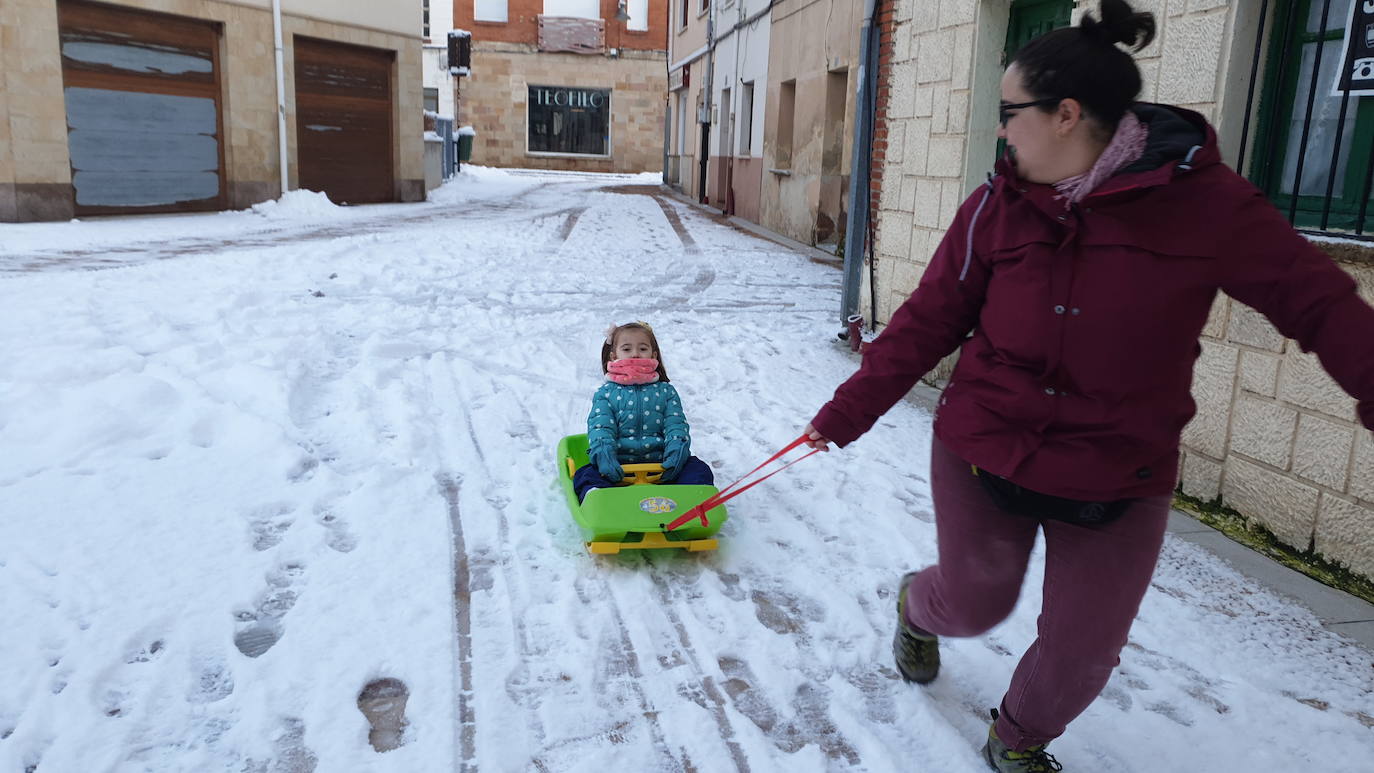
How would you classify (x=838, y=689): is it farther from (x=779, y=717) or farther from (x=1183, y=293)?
(x=1183, y=293)

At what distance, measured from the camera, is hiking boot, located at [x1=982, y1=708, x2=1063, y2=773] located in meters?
2.37

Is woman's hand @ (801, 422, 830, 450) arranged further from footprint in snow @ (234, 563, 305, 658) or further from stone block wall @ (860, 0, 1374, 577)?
stone block wall @ (860, 0, 1374, 577)

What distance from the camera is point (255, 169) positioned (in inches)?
611

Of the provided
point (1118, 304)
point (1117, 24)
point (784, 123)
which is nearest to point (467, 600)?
point (1118, 304)

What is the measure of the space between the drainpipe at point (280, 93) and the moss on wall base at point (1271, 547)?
1478 cm

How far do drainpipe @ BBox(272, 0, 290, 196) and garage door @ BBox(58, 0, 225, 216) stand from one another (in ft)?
2.98

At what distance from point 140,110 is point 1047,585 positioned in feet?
48.6

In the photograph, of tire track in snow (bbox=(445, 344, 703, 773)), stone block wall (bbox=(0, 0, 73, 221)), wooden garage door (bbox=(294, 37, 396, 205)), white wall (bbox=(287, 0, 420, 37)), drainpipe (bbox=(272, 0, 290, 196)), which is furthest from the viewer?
wooden garage door (bbox=(294, 37, 396, 205))

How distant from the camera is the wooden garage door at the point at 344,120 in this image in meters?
16.6

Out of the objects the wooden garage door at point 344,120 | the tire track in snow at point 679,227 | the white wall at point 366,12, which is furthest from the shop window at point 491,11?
the wooden garage door at point 344,120

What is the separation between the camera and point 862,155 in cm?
724

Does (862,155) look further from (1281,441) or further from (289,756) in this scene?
(289,756)

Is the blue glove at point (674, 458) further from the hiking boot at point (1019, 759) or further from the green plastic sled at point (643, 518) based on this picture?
the hiking boot at point (1019, 759)

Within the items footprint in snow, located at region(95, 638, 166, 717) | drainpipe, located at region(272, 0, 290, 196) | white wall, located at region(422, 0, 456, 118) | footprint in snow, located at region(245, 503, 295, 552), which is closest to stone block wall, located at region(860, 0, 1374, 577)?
footprint in snow, located at region(245, 503, 295, 552)
